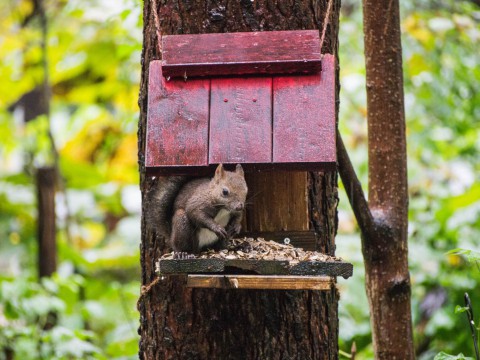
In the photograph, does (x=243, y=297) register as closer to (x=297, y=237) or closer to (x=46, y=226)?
(x=297, y=237)

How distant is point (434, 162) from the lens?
19.8ft

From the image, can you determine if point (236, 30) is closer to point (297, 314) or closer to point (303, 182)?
point (303, 182)

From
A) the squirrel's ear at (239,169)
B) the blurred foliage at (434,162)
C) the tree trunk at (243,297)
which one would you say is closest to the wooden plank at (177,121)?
the squirrel's ear at (239,169)

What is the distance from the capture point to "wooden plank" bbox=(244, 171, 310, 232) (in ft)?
7.94

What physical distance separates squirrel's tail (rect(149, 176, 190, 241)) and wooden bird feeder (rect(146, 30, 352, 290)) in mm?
126

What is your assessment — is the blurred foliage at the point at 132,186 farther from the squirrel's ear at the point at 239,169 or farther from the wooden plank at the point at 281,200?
the squirrel's ear at the point at 239,169

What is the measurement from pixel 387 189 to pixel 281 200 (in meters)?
0.48

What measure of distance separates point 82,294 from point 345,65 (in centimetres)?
304

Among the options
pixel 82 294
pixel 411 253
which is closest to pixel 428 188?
pixel 411 253

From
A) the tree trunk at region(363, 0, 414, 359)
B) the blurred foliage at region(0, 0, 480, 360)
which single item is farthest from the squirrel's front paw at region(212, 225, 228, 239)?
the blurred foliage at region(0, 0, 480, 360)

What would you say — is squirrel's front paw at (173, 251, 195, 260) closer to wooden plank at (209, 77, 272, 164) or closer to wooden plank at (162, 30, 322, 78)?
wooden plank at (209, 77, 272, 164)

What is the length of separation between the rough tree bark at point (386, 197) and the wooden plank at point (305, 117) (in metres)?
0.38

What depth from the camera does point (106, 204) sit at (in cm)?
754

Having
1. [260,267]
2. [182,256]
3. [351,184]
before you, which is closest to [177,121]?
[182,256]
